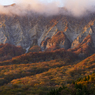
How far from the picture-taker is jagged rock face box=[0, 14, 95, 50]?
76.1m

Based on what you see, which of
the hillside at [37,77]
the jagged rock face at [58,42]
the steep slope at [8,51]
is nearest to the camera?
the hillside at [37,77]

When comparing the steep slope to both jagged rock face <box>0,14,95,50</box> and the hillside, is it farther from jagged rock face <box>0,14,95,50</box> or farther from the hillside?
the hillside

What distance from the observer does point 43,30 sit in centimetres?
8900

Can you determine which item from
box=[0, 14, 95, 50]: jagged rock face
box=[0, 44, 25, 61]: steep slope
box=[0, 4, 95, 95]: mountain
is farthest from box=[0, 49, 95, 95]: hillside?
box=[0, 14, 95, 50]: jagged rock face

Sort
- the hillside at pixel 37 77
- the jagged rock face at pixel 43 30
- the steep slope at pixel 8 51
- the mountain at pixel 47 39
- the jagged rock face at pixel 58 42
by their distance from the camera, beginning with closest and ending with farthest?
the hillside at pixel 37 77, the mountain at pixel 47 39, the steep slope at pixel 8 51, the jagged rock face at pixel 58 42, the jagged rock face at pixel 43 30

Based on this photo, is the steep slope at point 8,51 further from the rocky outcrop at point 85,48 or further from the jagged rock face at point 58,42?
the rocky outcrop at point 85,48

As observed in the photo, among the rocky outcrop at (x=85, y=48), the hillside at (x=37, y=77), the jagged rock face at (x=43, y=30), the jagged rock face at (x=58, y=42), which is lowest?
the hillside at (x=37, y=77)

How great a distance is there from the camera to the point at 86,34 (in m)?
74.8

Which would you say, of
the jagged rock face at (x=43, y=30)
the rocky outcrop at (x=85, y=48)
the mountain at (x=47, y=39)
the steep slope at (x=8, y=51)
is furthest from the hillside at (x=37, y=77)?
the jagged rock face at (x=43, y=30)

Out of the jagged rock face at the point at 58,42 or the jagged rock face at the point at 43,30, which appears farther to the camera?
the jagged rock face at the point at 43,30

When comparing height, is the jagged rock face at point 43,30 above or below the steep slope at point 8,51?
above

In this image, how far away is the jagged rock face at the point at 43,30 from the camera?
250 feet

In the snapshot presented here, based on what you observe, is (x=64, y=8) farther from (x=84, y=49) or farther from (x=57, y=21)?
(x=84, y=49)

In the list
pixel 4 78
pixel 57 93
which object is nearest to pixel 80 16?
pixel 4 78
